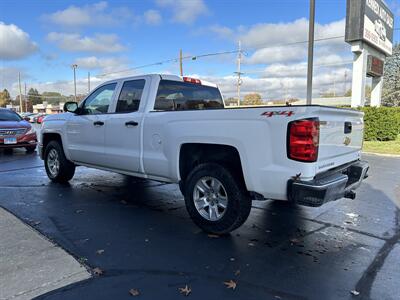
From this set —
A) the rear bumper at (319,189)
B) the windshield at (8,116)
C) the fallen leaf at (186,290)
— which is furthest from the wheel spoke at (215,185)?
the windshield at (8,116)

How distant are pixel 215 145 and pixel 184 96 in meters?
1.61

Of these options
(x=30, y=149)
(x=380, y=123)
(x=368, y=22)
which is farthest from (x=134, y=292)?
(x=368, y=22)

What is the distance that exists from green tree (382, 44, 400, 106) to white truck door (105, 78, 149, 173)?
56709 mm

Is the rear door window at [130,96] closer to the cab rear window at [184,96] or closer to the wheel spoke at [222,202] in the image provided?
the cab rear window at [184,96]

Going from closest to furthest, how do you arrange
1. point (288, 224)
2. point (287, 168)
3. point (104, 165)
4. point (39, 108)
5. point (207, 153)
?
point (287, 168), point (207, 153), point (288, 224), point (104, 165), point (39, 108)

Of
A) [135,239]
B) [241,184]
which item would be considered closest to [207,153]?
[241,184]

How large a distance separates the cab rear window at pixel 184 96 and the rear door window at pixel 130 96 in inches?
12.7

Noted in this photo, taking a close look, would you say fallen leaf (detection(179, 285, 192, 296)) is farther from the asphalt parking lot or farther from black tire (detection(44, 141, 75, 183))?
black tire (detection(44, 141, 75, 183))

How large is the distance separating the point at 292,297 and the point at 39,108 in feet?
367

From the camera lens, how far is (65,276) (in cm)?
337

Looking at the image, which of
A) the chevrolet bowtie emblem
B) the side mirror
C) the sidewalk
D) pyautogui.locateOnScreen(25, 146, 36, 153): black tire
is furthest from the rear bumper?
pyautogui.locateOnScreen(25, 146, 36, 153): black tire

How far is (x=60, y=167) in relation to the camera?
7301 mm

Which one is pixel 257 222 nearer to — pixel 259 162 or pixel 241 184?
pixel 241 184

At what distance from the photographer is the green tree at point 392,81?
54438mm
